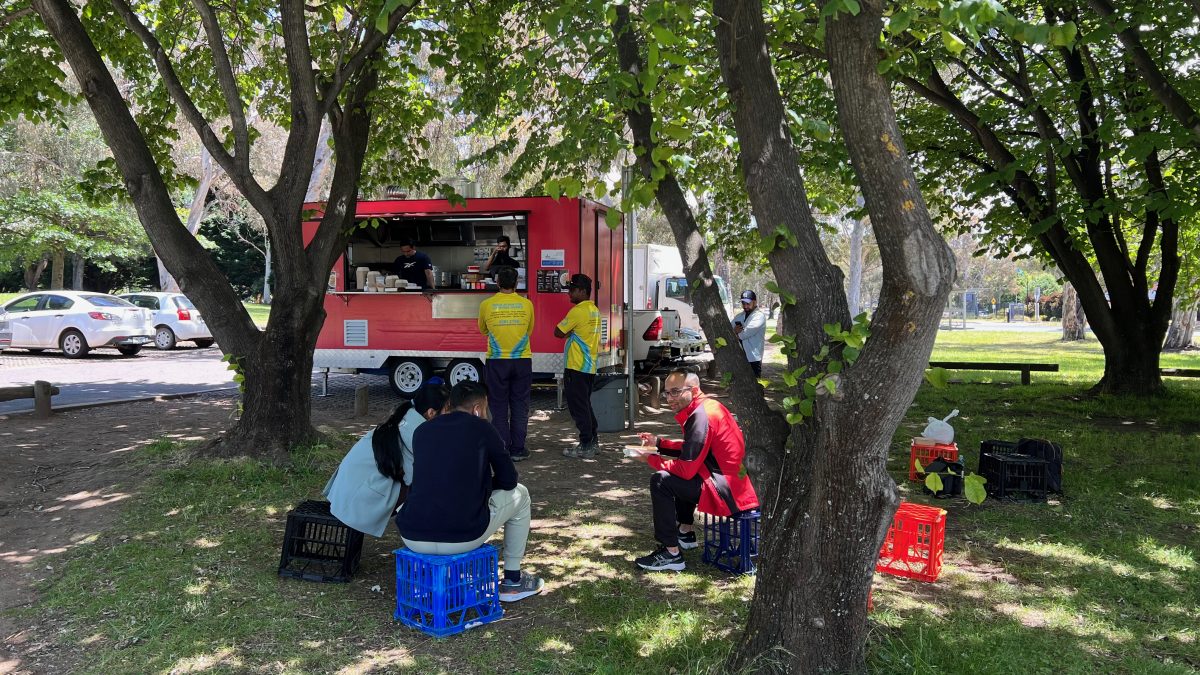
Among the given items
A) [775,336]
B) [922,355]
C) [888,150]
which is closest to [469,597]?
[775,336]

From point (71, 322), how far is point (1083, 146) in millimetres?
18683

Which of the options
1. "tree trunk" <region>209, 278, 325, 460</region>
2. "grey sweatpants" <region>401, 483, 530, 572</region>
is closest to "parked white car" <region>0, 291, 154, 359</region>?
"tree trunk" <region>209, 278, 325, 460</region>

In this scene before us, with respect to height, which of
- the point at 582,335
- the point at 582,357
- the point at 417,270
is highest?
the point at 417,270

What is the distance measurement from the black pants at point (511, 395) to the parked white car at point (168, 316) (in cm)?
1483

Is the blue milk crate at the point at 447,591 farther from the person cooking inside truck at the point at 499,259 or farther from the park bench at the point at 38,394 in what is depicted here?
the park bench at the point at 38,394

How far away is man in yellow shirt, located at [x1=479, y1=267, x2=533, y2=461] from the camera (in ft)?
26.7

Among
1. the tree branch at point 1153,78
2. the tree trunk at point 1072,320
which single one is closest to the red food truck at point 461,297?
the tree branch at point 1153,78

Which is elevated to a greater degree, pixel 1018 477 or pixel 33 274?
pixel 33 274

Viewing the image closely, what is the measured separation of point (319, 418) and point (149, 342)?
10887mm

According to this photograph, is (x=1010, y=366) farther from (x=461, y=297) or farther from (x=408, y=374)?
(x=408, y=374)

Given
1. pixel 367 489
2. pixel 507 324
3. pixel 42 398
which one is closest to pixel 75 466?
pixel 42 398

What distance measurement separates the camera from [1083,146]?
10.3m

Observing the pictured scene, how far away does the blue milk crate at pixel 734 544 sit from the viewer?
4965 mm

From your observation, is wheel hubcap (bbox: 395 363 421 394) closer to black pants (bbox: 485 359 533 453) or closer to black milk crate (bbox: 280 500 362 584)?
black pants (bbox: 485 359 533 453)
